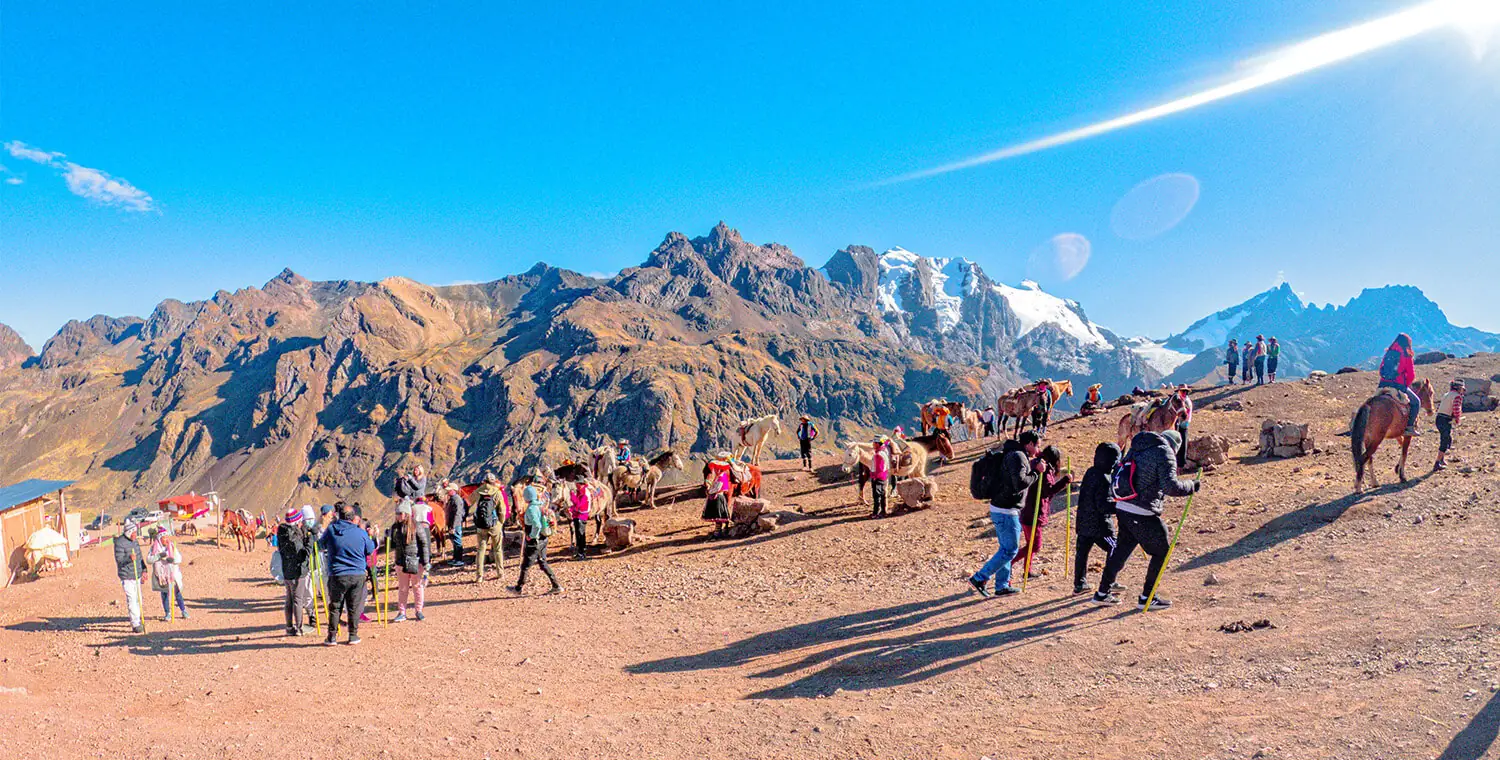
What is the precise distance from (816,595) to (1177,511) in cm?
817

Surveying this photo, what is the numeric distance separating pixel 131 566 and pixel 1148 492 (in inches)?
734

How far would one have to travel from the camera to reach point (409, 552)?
1335 cm

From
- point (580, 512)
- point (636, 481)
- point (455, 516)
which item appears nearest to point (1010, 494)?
point (580, 512)

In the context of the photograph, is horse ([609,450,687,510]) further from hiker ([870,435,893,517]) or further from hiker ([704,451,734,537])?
hiker ([870,435,893,517])

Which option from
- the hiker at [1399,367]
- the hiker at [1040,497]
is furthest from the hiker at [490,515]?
A: the hiker at [1399,367]

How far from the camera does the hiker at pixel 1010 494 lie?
1061 cm

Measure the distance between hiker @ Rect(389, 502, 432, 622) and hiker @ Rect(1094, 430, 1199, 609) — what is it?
12299mm

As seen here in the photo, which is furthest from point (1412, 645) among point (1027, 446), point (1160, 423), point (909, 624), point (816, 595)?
point (1160, 423)

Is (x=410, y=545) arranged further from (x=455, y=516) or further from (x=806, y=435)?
(x=806, y=435)

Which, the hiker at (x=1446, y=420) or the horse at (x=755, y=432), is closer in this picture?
the hiker at (x=1446, y=420)

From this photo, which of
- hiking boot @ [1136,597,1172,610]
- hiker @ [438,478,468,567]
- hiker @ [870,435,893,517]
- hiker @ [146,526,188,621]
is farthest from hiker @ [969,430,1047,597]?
hiker @ [146,526,188,621]

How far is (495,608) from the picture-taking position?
14.5 metres

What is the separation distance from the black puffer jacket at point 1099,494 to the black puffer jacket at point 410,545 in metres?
11.9

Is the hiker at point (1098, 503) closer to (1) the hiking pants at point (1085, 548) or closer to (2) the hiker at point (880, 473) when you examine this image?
(1) the hiking pants at point (1085, 548)
